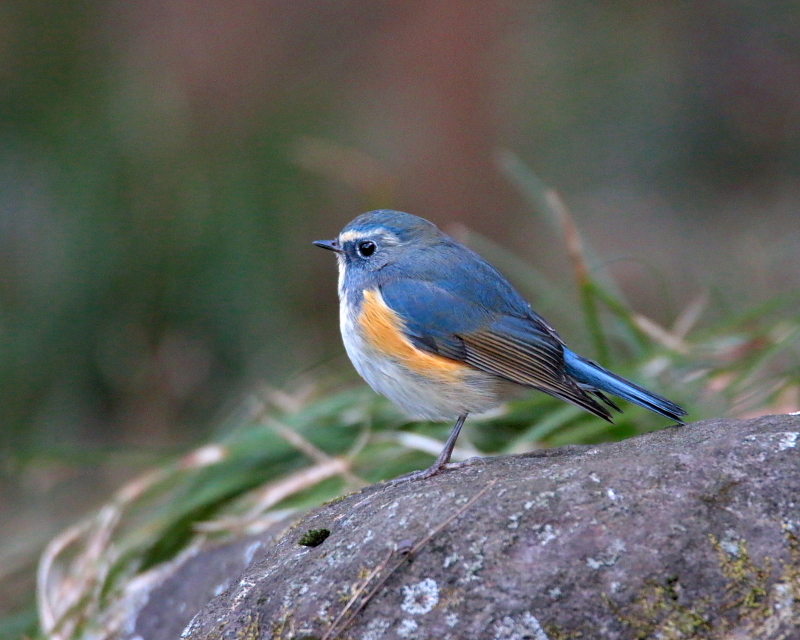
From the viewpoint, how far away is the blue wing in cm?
329

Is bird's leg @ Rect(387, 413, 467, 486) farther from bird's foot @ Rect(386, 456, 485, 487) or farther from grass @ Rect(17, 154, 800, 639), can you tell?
grass @ Rect(17, 154, 800, 639)

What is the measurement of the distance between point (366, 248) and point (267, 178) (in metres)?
3.81

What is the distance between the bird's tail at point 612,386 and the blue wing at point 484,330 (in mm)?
32

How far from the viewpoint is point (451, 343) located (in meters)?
3.41

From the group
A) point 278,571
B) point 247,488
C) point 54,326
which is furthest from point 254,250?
point 278,571

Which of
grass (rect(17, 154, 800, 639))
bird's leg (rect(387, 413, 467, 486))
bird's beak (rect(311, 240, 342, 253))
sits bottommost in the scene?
grass (rect(17, 154, 800, 639))

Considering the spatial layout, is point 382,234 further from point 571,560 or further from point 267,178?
point 267,178

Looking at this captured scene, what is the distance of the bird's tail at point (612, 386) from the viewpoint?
9.53ft

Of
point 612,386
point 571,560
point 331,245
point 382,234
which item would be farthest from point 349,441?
point 571,560

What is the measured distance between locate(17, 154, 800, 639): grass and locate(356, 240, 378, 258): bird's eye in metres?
0.91

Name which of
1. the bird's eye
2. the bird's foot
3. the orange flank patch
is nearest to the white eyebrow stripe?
the bird's eye

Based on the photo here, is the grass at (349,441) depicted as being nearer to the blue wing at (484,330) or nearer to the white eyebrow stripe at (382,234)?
the blue wing at (484,330)

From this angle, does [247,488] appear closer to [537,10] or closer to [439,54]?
[439,54]

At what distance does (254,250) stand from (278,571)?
16.6 feet
